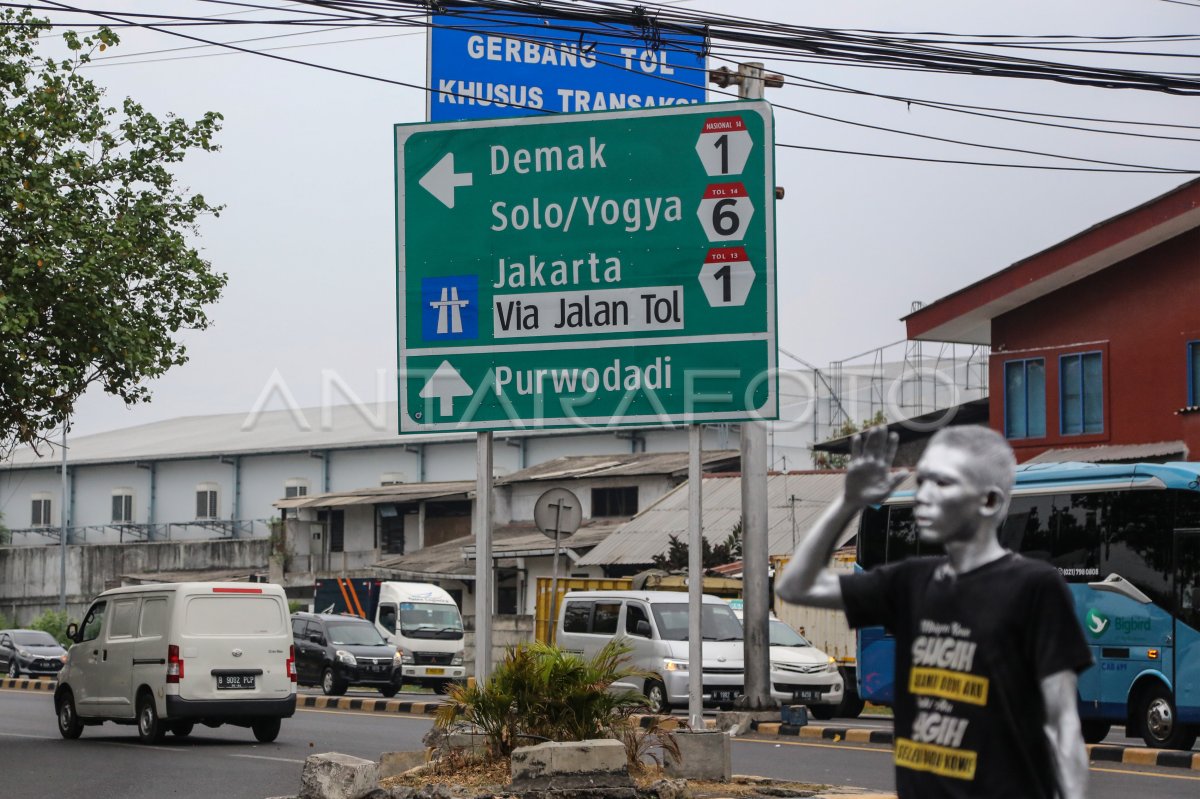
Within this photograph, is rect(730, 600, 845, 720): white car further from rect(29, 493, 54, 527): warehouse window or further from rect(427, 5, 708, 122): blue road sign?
rect(29, 493, 54, 527): warehouse window

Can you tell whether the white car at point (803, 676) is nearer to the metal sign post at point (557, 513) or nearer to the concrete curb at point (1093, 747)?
the concrete curb at point (1093, 747)

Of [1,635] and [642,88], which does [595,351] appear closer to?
[642,88]

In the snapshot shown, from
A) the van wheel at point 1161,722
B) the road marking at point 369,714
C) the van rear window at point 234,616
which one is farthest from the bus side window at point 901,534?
the van rear window at point 234,616

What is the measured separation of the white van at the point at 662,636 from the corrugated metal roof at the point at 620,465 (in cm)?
2004

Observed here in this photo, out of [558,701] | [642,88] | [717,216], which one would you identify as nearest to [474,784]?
[558,701]

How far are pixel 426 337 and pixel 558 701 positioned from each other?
3.48m

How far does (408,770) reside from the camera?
1226 cm

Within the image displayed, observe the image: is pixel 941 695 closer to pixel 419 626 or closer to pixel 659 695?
pixel 659 695

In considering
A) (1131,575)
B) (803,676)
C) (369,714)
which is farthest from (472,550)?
(1131,575)

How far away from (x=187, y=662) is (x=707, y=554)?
69.9 feet

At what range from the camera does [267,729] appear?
20.5m

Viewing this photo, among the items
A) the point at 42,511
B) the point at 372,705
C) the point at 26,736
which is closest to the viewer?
the point at 26,736

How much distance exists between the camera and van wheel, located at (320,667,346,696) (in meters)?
33.0

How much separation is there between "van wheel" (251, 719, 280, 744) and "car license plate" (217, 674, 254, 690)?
745 millimetres
